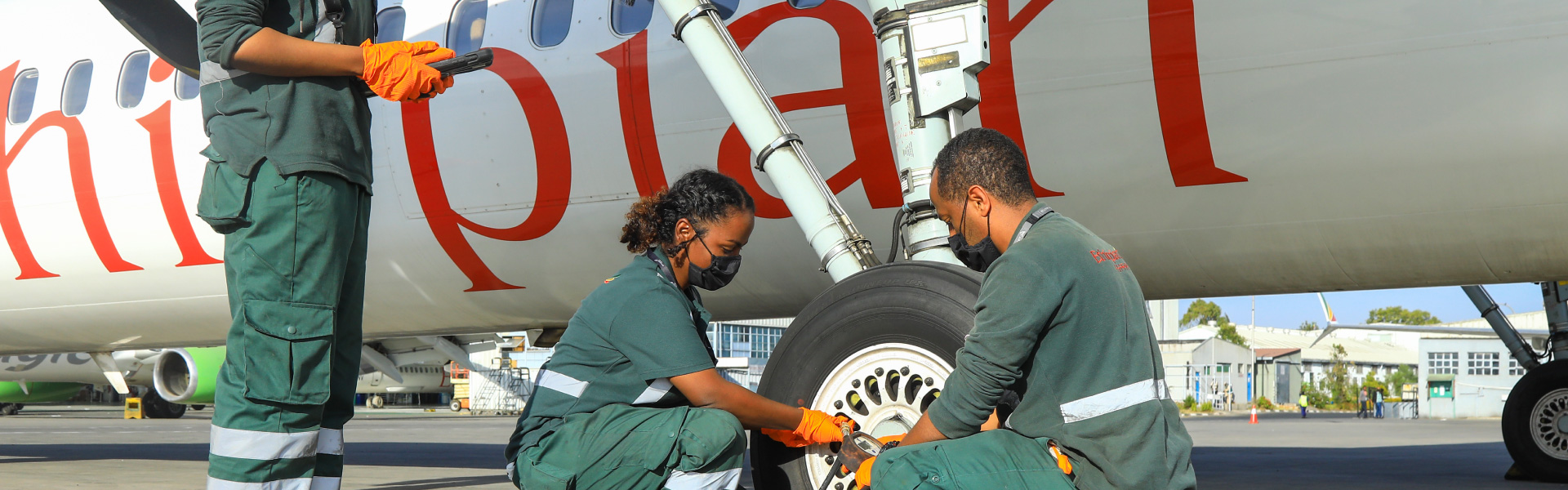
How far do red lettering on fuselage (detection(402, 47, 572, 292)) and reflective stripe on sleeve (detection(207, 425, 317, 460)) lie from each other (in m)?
3.51

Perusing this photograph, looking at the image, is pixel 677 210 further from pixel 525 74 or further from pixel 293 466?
pixel 525 74

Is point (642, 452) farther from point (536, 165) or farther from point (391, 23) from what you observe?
point (391, 23)

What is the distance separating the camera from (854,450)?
3.20 metres

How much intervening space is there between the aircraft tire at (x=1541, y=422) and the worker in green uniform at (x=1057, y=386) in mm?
6949

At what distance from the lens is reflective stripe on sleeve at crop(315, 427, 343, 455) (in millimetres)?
2760

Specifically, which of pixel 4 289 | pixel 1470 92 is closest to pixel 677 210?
pixel 1470 92

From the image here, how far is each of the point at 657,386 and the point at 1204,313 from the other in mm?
110606

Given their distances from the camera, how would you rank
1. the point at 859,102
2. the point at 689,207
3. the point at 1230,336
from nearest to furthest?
the point at 689,207
the point at 859,102
the point at 1230,336

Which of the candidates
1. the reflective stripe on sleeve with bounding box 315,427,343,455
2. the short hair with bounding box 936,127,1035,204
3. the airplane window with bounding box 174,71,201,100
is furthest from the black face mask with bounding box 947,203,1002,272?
the airplane window with bounding box 174,71,201,100

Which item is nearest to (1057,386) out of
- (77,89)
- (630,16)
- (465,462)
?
(630,16)

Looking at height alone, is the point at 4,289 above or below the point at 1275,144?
below

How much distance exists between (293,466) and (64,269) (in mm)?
5980

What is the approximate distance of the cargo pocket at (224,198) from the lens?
2592 millimetres

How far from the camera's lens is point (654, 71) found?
5.68 m
